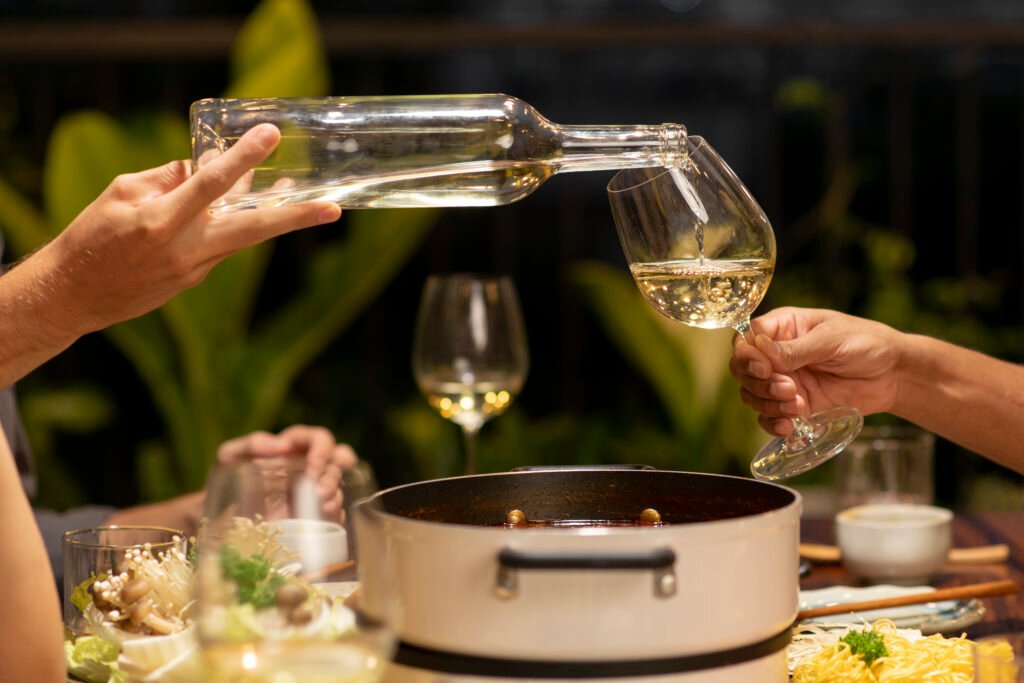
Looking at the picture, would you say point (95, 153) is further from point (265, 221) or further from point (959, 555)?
point (959, 555)

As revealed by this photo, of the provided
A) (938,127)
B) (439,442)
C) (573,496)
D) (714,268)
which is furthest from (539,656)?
(938,127)

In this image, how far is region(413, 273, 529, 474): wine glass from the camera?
1.72 meters

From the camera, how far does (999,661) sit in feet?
2.38

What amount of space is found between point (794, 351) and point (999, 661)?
606 millimetres

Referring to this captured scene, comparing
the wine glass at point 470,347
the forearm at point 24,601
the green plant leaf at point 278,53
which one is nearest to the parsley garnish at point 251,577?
the forearm at point 24,601

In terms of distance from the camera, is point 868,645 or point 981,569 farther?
point 981,569

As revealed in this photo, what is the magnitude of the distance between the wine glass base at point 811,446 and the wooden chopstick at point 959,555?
0.83 feet

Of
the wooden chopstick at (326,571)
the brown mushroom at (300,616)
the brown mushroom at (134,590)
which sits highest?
the wooden chopstick at (326,571)

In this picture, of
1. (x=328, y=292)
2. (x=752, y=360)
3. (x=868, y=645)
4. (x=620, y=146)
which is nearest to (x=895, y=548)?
(x=752, y=360)

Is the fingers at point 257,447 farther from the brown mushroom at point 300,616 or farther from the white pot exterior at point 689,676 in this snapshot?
the brown mushroom at point 300,616

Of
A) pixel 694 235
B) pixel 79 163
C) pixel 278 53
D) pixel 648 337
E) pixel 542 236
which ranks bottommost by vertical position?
pixel 648 337

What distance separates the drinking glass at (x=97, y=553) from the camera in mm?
971

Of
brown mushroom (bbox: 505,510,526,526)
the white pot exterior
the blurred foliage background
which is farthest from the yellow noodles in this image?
the blurred foliage background

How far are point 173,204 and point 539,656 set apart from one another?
1.53 ft
